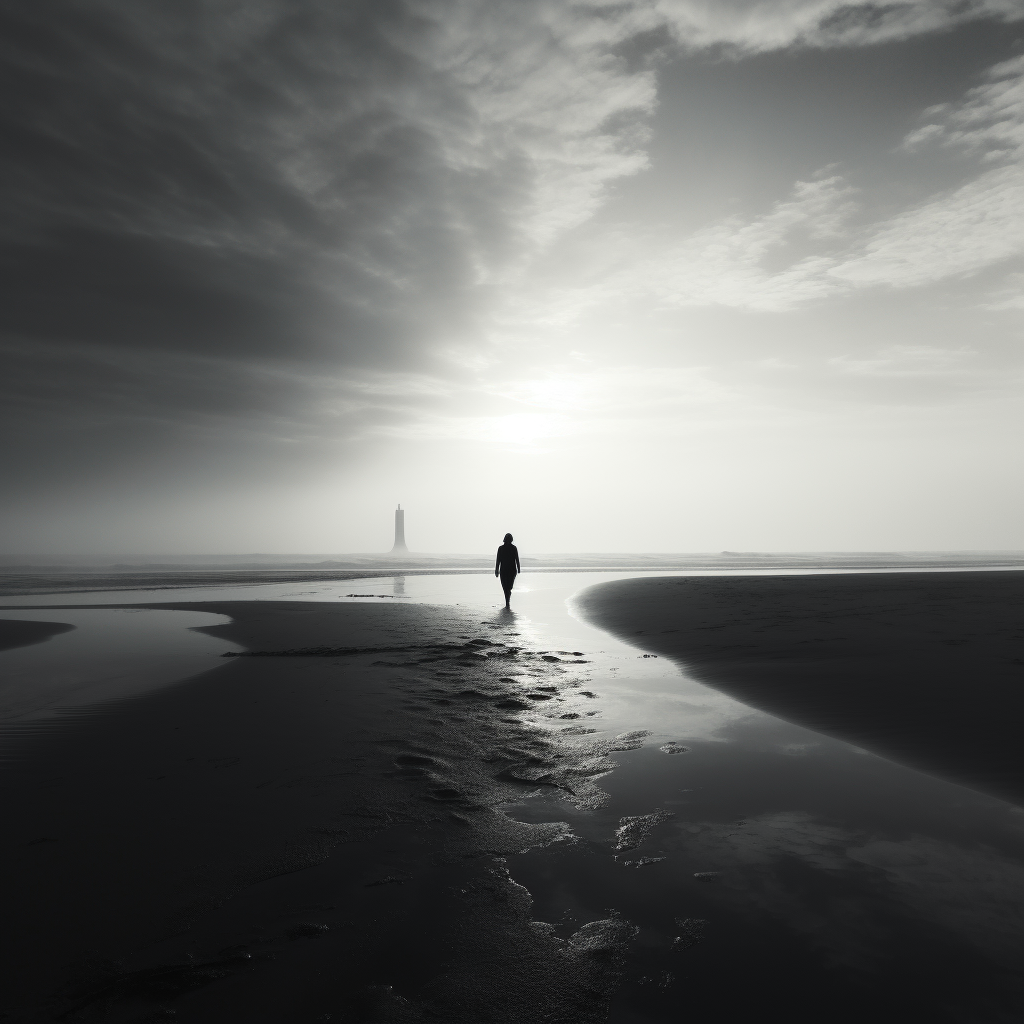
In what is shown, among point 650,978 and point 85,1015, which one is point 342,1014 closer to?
point 85,1015

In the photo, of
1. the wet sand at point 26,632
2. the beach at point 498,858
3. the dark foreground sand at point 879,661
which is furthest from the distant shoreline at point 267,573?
the beach at point 498,858

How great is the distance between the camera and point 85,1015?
2.44 m

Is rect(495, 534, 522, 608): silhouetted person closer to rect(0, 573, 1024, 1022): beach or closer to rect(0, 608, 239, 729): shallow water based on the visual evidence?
rect(0, 608, 239, 729): shallow water

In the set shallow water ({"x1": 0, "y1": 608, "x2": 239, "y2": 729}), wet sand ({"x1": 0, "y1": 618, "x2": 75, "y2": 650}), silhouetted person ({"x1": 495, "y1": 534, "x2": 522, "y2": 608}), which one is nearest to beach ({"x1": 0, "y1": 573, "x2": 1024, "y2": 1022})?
shallow water ({"x1": 0, "y1": 608, "x2": 239, "y2": 729})

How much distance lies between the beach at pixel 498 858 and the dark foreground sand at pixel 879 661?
0.10 metres

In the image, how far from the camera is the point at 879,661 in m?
9.33

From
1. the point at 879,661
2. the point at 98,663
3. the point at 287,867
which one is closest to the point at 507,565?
the point at 98,663

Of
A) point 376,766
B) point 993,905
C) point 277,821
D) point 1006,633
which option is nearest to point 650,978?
point 993,905

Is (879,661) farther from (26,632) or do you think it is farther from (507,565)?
(26,632)

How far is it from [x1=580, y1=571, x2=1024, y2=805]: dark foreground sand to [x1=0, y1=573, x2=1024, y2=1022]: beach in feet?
0.32

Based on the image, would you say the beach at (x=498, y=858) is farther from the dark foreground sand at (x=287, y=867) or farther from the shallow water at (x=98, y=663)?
the shallow water at (x=98, y=663)

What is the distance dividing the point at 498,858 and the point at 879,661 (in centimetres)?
781

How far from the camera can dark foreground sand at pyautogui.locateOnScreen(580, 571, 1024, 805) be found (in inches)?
233

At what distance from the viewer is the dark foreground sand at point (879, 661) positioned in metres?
5.91
